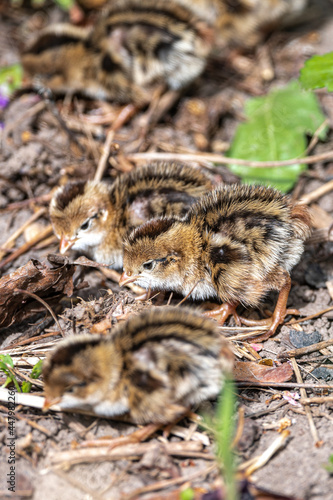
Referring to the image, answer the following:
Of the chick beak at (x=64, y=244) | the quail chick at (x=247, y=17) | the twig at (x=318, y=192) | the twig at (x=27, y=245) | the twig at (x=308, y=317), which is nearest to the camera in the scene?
the twig at (x=308, y=317)

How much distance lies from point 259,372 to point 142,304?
917 millimetres

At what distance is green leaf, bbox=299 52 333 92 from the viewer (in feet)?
13.5

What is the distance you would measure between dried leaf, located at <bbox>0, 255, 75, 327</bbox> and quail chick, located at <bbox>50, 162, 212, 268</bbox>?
0.94ft

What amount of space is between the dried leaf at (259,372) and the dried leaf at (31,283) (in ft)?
4.38

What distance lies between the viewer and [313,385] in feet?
10.5

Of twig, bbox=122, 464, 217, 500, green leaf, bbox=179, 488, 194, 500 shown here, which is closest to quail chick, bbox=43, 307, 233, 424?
twig, bbox=122, 464, 217, 500

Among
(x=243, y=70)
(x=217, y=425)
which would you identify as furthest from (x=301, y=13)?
(x=217, y=425)

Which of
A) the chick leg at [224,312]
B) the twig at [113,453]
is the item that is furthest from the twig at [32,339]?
the chick leg at [224,312]

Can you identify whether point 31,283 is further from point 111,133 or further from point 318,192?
point 318,192

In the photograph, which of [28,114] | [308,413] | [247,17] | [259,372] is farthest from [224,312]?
[247,17]

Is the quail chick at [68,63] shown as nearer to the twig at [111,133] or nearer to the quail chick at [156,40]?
the twig at [111,133]

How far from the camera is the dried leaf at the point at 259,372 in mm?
3334

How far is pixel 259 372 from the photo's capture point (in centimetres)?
338

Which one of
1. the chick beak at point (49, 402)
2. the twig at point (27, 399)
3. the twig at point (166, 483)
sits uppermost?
the chick beak at point (49, 402)
